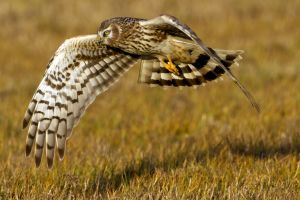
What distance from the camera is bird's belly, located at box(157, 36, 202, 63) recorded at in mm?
6250

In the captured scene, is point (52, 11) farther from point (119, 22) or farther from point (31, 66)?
point (119, 22)

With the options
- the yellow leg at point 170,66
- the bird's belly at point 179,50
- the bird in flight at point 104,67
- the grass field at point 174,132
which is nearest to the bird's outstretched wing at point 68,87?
the bird in flight at point 104,67

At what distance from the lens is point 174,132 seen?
8.75m

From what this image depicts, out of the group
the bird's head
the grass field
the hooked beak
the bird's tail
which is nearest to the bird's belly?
the bird's tail

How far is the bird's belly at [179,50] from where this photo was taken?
246 inches

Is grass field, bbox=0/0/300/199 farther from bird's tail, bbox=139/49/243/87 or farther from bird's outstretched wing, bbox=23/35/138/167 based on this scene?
bird's tail, bbox=139/49/243/87

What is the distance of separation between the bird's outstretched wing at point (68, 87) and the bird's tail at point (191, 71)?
0.63 ft

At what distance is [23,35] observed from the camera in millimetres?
17359

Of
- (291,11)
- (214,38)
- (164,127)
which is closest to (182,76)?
(164,127)

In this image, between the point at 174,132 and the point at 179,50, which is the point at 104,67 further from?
the point at 174,132

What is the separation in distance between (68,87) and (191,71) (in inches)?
44.4

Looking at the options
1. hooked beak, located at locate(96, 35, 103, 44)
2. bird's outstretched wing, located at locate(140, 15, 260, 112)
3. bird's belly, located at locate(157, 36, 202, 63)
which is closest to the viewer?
bird's outstretched wing, located at locate(140, 15, 260, 112)

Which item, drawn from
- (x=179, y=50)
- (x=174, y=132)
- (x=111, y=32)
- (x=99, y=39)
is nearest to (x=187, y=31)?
(x=179, y=50)

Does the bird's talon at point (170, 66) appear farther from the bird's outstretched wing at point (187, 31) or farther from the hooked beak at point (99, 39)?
the hooked beak at point (99, 39)
